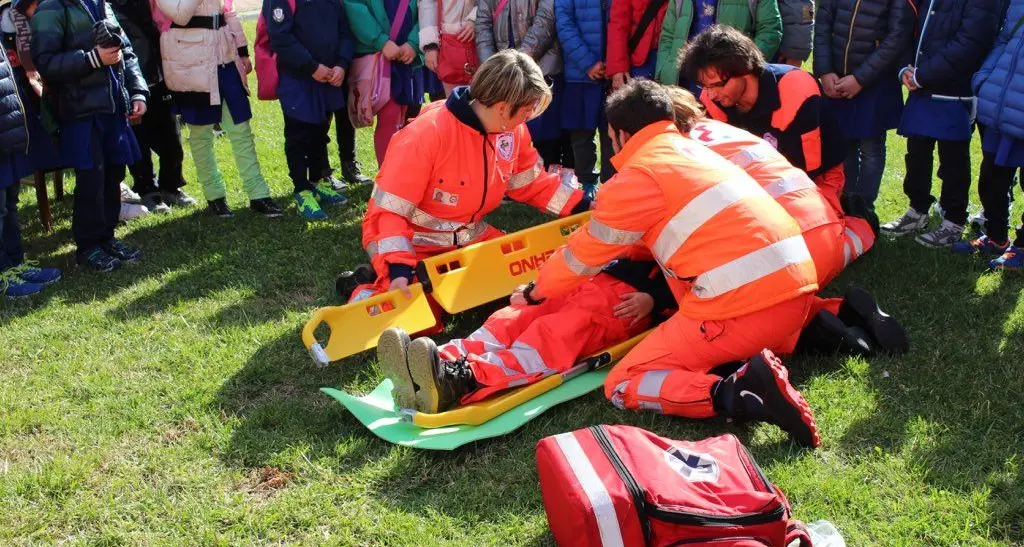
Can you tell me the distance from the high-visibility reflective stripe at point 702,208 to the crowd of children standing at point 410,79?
93.9 inches

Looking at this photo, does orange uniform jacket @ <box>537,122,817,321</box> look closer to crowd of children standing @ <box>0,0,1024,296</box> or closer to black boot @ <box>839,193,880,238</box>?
black boot @ <box>839,193,880,238</box>

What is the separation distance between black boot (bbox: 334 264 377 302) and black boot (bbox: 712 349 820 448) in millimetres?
2555

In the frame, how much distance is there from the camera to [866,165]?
6.46m

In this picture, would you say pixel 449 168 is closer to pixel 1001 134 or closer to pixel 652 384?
pixel 652 384

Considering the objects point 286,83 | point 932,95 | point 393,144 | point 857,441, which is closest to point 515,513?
point 857,441

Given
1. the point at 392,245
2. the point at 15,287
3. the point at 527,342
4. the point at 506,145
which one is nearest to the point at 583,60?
the point at 506,145

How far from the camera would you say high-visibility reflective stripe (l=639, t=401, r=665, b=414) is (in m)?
4.03

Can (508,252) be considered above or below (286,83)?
below

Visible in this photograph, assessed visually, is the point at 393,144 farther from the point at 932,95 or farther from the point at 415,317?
the point at 932,95

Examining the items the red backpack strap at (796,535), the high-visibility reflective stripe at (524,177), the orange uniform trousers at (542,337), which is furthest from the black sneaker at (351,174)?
the red backpack strap at (796,535)

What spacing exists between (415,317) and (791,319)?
1.98m

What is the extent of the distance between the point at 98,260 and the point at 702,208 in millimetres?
4514

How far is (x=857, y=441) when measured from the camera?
3.87 metres

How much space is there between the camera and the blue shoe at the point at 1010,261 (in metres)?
5.59
